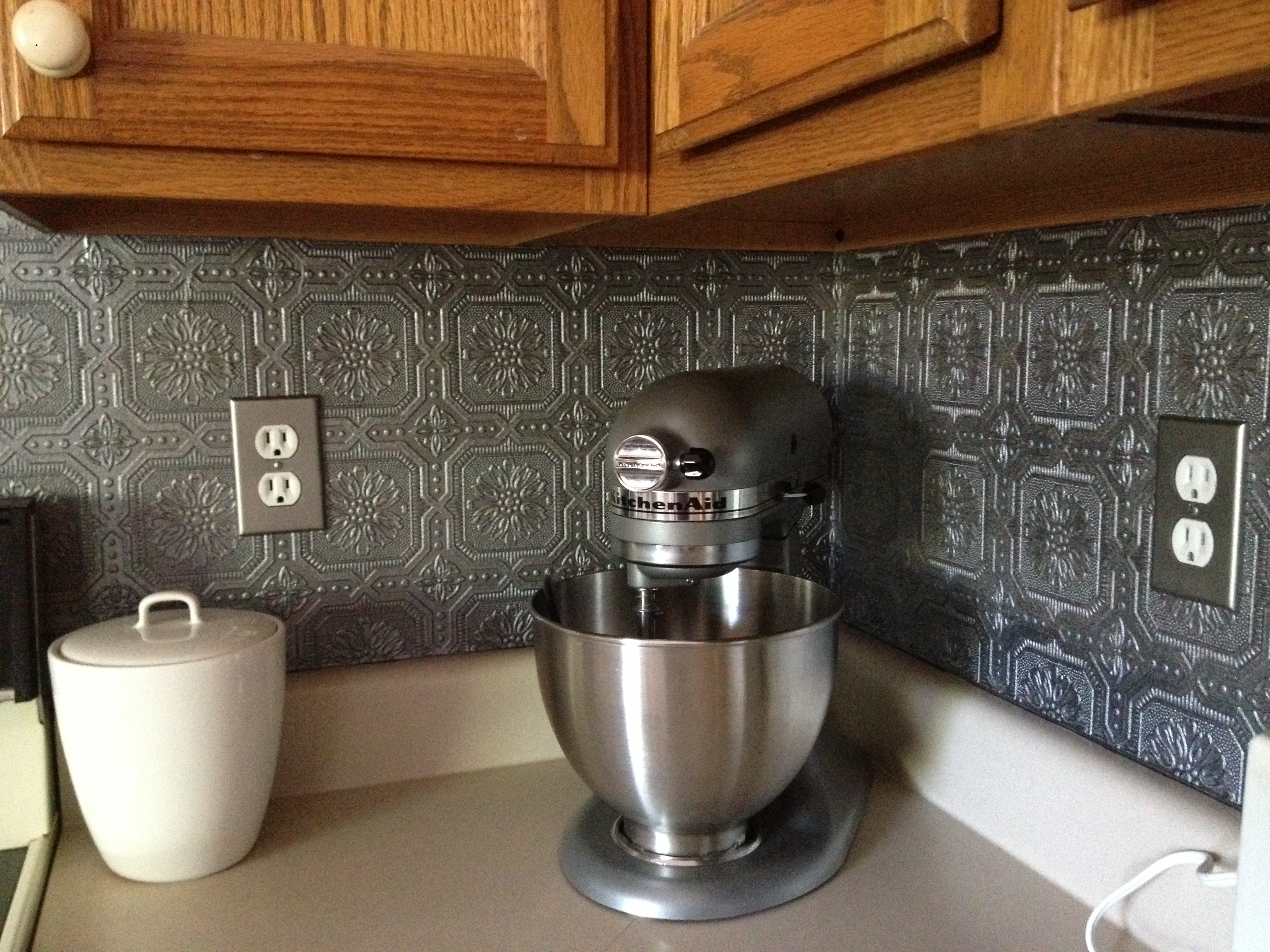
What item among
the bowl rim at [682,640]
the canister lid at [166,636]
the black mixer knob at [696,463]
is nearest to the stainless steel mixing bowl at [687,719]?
the bowl rim at [682,640]

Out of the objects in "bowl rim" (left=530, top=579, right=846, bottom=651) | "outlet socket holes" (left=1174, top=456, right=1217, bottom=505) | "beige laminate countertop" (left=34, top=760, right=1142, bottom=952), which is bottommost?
"beige laminate countertop" (left=34, top=760, right=1142, bottom=952)

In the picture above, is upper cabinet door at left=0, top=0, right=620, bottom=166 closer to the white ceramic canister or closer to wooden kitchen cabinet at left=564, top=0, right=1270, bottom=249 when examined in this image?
wooden kitchen cabinet at left=564, top=0, right=1270, bottom=249

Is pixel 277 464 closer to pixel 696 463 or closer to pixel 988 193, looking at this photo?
pixel 696 463

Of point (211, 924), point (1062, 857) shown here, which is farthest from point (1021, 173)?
point (211, 924)

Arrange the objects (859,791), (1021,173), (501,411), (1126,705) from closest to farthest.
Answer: (1021,173) < (1126,705) < (859,791) < (501,411)

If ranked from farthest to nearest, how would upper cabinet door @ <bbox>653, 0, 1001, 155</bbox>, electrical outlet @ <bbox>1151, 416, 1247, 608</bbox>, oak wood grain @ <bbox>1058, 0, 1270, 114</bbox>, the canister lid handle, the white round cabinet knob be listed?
1. the canister lid handle
2. electrical outlet @ <bbox>1151, 416, 1247, 608</bbox>
3. the white round cabinet knob
4. upper cabinet door @ <bbox>653, 0, 1001, 155</bbox>
5. oak wood grain @ <bbox>1058, 0, 1270, 114</bbox>

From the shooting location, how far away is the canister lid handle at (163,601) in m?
0.78

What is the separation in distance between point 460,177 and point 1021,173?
332 millimetres

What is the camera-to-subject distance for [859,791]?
2.84 feet

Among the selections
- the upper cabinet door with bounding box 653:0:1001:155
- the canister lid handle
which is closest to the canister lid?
the canister lid handle

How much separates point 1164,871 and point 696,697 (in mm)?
303

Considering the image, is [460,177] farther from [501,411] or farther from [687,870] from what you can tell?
[687,870]

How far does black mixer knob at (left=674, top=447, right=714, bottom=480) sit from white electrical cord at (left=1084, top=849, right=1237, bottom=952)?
360 mm

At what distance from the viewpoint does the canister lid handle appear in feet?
2.57
